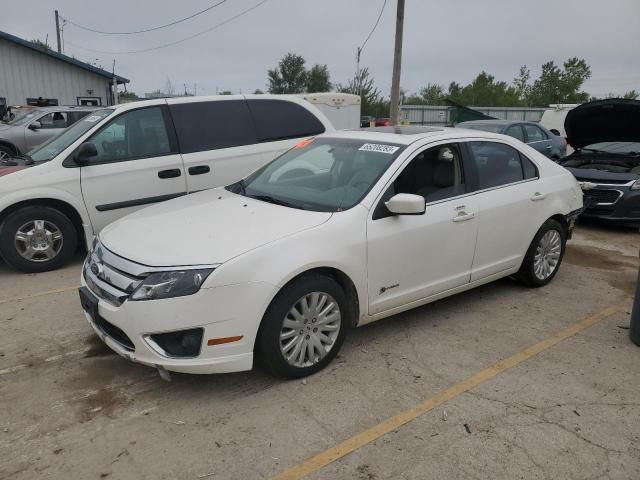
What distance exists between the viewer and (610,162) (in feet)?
27.0

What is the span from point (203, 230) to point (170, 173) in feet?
9.44

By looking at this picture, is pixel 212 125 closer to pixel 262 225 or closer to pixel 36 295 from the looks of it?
pixel 36 295

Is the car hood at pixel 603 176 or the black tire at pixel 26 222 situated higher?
the car hood at pixel 603 176

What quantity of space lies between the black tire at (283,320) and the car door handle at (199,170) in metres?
3.31

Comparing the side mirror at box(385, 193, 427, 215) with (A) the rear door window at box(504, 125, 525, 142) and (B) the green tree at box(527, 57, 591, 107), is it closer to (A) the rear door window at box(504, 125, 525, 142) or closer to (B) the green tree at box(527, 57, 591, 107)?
Answer: (A) the rear door window at box(504, 125, 525, 142)

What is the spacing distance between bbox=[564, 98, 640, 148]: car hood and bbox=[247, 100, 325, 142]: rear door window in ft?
12.5

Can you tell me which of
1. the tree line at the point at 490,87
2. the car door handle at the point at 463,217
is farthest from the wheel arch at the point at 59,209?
the tree line at the point at 490,87

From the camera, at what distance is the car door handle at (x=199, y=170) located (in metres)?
6.12

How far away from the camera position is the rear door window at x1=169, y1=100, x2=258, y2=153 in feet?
20.3

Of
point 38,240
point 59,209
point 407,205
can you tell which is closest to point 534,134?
point 407,205

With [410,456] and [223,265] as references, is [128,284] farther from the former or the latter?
[410,456]

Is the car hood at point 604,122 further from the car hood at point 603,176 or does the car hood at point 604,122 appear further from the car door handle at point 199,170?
the car door handle at point 199,170

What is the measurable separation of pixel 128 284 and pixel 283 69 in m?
58.7

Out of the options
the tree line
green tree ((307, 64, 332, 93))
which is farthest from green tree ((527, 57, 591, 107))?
green tree ((307, 64, 332, 93))
